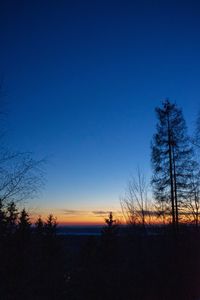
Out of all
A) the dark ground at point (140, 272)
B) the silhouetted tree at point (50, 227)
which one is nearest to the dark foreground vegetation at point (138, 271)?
the dark ground at point (140, 272)

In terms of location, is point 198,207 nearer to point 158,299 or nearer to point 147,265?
point 147,265

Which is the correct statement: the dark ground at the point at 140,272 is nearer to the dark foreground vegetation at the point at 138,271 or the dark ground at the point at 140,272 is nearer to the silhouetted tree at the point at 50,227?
the dark foreground vegetation at the point at 138,271

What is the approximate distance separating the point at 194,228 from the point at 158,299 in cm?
480

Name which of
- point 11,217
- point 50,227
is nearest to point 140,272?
point 11,217

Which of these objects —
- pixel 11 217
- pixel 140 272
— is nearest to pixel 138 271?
pixel 140 272

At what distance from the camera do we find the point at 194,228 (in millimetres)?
13375

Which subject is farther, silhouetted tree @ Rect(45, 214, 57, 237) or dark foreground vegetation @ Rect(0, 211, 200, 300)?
silhouetted tree @ Rect(45, 214, 57, 237)

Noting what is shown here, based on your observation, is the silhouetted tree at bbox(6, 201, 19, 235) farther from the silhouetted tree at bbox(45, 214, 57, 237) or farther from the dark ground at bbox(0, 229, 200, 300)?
the silhouetted tree at bbox(45, 214, 57, 237)

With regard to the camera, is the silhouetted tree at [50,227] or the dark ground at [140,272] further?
the silhouetted tree at [50,227]

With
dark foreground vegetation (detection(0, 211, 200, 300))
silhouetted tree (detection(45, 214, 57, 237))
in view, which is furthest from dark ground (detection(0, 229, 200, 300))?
silhouetted tree (detection(45, 214, 57, 237))

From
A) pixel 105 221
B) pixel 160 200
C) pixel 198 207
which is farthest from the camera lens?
pixel 105 221

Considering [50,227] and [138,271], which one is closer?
[138,271]

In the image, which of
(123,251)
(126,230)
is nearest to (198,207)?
(126,230)

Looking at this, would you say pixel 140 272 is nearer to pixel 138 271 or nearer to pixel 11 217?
pixel 138 271
